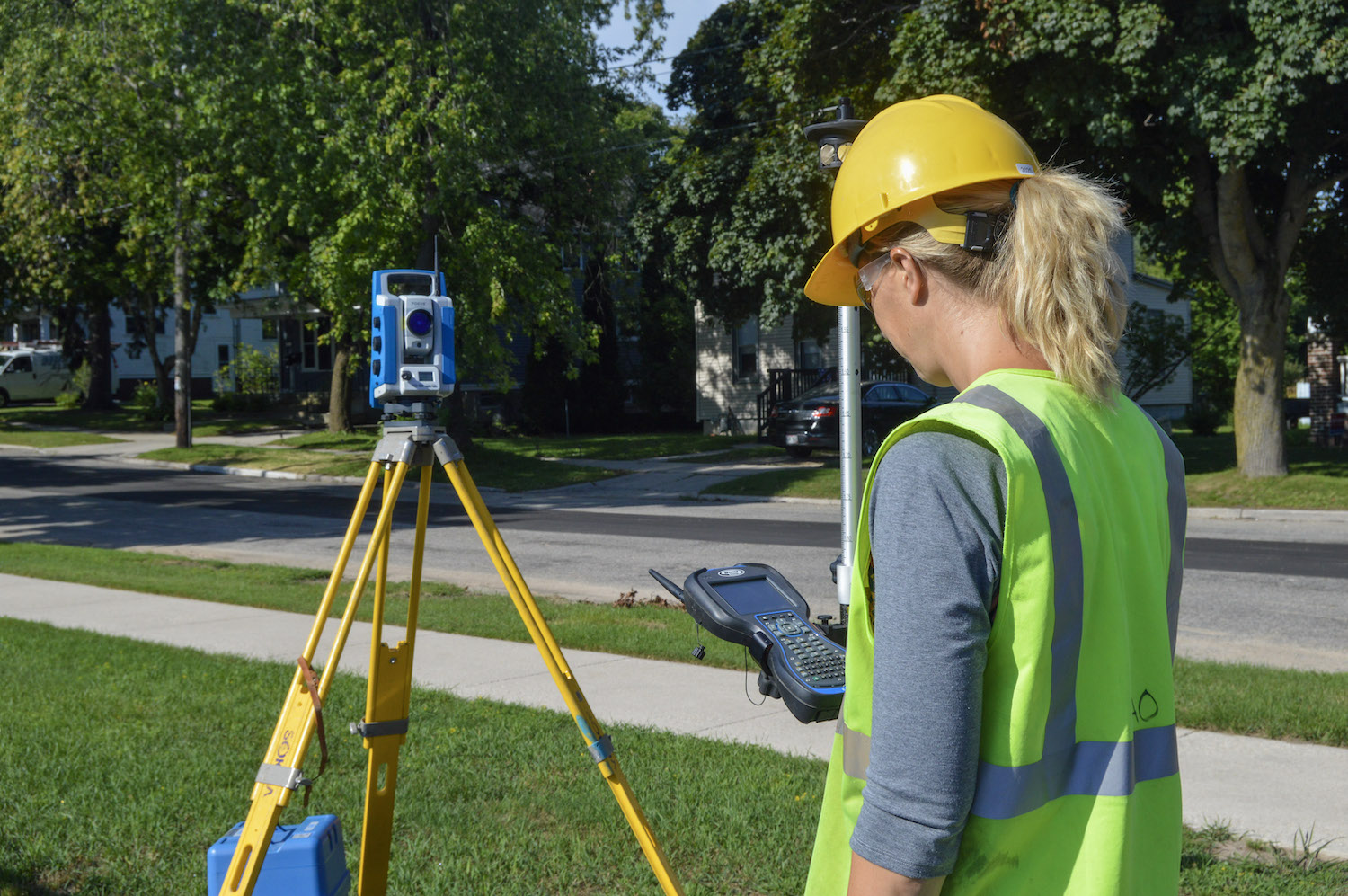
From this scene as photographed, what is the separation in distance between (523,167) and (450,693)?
18.1 m

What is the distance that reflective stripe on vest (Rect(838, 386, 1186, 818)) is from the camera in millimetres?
1322

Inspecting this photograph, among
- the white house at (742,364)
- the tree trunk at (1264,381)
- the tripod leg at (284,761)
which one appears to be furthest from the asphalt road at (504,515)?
the white house at (742,364)

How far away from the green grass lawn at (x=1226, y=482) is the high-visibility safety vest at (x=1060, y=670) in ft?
40.5

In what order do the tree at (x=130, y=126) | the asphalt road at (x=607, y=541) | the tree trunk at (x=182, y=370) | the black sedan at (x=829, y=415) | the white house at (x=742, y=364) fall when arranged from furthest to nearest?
1. the white house at (x=742, y=364)
2. the tree trunk at (x=182, y=370)
3. the black sedan at (x=829, y=415)
4. the tree at (x=130, y=126)
5. the asphalt road at (x=607, y=541)

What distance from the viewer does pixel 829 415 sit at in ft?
75.1

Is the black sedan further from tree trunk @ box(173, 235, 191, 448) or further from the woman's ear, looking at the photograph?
the woman's ear

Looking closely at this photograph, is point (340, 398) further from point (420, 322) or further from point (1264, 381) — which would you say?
point (420, 322)

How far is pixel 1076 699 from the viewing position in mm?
1364

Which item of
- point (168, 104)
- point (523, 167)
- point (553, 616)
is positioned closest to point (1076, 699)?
point (553, 616)

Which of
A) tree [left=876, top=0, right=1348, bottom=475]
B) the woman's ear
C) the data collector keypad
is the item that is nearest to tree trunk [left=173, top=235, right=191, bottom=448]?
tree [left=876, top=0, right=1348, bottom=475]

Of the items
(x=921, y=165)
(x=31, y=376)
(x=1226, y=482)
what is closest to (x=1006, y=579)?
(x=921, y=165)

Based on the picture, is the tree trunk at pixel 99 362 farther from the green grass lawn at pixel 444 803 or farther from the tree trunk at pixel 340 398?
the green grass lawn at pixel 444 803

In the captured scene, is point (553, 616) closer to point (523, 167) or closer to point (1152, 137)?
point (1152, 137)

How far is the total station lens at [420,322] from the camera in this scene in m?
3.06
